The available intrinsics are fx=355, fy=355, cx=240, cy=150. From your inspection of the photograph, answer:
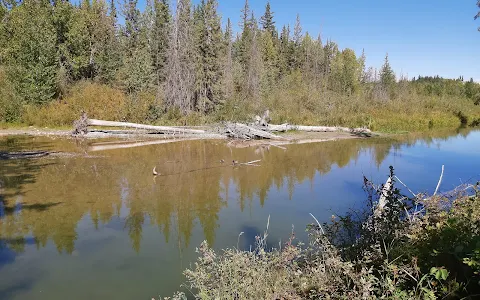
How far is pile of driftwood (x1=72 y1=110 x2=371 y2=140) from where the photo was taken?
64.1 feet

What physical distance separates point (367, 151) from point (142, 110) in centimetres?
1527

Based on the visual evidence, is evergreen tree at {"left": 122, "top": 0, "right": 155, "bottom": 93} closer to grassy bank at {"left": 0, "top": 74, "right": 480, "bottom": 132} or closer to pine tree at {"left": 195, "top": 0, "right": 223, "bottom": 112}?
grassy bank at {"left": 0, "top": 74, "right": 480, "bottom": 132}

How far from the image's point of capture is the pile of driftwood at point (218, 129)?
64.1 feet

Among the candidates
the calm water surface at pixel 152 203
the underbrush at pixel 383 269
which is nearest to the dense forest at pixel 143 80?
the calm water surface at pixel 152 203

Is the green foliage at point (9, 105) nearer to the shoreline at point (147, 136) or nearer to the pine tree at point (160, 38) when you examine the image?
the shoreline at point (147, 136)

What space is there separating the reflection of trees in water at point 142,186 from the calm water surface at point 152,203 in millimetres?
35

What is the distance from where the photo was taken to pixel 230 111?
25.4 m

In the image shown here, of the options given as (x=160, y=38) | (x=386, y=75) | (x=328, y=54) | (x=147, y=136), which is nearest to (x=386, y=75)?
(x=386, y=75)

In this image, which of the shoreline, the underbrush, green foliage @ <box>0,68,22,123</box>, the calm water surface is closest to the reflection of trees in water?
the calm water surface

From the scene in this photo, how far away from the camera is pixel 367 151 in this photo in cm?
1738

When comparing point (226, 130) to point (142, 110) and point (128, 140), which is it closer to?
point (128, 140)

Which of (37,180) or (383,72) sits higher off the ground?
(383,72)

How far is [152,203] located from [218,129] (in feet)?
40.8

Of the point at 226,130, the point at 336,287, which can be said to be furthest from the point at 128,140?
the point at 336,287
